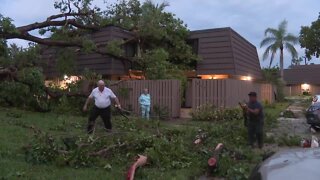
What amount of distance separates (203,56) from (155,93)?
6545mm

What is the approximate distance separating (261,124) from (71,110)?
1111 cm

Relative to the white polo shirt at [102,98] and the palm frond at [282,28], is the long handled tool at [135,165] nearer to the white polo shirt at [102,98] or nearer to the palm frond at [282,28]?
the white polo shirt at [102,98]

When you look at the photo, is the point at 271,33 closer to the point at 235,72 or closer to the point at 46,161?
the point at 235,72

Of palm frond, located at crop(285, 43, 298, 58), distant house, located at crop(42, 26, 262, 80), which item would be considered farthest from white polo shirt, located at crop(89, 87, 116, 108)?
palm frond, located at crop(285, 43, 298, 58)

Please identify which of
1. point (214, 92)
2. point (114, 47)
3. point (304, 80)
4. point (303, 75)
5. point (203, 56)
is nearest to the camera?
point (214, 92)

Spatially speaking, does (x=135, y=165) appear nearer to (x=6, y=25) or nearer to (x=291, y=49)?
(x=6, y=25)

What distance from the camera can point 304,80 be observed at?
222 ft

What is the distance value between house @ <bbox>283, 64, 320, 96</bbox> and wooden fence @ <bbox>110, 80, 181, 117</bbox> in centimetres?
4824

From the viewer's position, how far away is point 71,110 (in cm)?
2019

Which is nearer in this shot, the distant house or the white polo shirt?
the white polo shirt

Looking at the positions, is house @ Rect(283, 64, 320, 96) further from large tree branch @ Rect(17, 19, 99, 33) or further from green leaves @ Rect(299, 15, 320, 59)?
large tree branch @ Rect(17, 19, 99, 33)

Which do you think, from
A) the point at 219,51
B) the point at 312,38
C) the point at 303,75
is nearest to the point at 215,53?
the point at 219,51

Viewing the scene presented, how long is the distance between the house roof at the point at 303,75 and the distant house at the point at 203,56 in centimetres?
4219

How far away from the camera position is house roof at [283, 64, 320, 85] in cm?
6744
